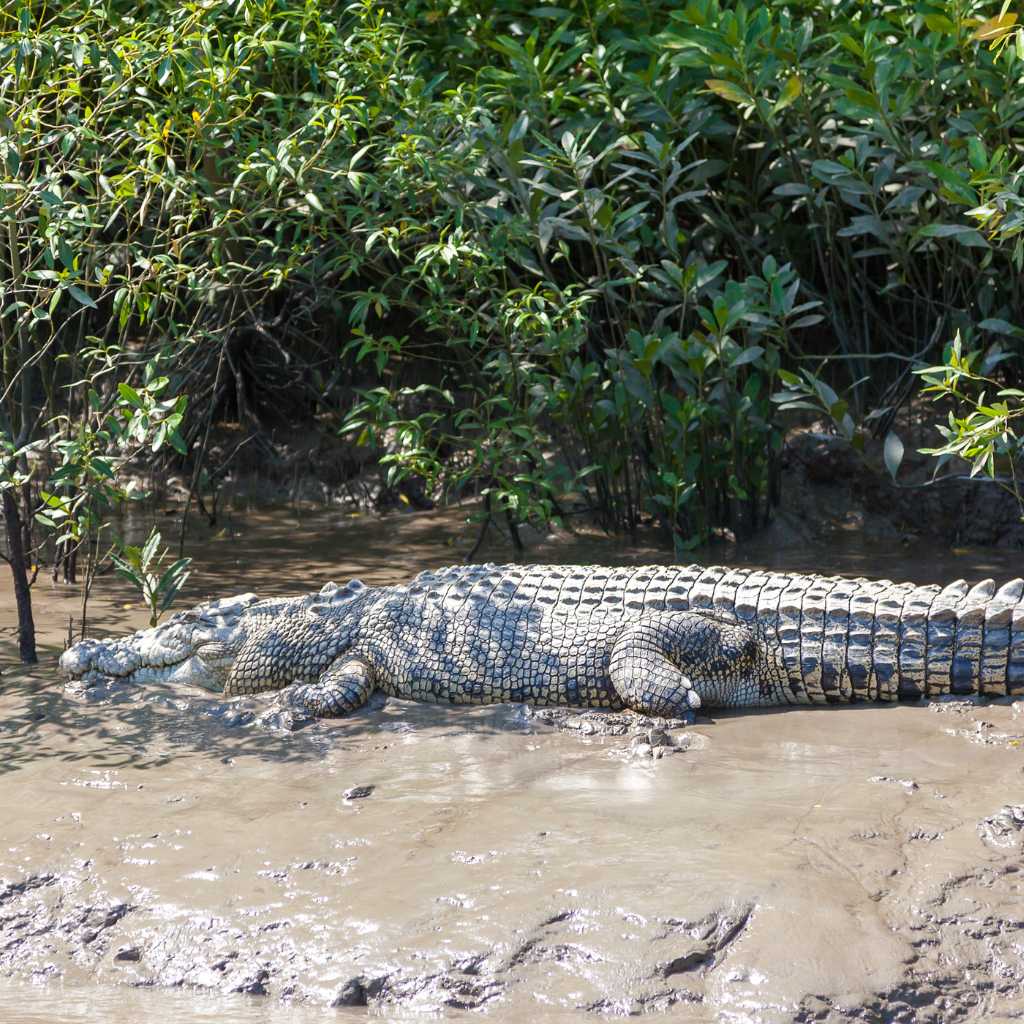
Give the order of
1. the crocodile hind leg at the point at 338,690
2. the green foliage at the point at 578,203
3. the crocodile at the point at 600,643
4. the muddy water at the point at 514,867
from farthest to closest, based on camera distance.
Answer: the green foliage at the point at 578,203 < the crocodile hind leg at the point at 338,690 < the crocodile at the point at 600,643 < the muddy water at the point at 514,867

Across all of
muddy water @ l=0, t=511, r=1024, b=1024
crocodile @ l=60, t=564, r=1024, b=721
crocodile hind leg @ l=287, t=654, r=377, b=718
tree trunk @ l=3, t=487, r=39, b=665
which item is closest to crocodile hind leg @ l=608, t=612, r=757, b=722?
crocodile @ l=60, t=564, r=1024, b=721

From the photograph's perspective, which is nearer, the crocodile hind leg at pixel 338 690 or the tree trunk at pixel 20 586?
the crocodile hind leg at pixel 338 690

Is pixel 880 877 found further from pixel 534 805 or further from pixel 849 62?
pixel 849 62

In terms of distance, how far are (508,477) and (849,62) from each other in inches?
114

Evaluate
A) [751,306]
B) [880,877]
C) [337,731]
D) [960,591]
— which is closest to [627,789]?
[880,877]

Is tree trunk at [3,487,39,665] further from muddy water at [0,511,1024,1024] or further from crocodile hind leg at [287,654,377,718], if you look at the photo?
crocodile hind leg at [287,654,377,718]

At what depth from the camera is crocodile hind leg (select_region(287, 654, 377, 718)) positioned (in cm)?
537

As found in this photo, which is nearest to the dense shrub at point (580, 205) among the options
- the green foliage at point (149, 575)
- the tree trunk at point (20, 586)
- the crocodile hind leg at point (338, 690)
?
the tree trunk at point (20, 586)

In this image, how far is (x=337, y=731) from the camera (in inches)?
204

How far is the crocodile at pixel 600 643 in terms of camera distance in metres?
5.12

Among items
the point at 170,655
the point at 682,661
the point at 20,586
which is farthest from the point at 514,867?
the point at 20,586

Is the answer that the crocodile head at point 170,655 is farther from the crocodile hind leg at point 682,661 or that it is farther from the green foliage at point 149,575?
the crocodile hind leg at point 682,661

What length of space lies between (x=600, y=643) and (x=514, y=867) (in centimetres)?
169

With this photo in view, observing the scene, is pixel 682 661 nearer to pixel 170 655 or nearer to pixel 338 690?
pixel 338 690
